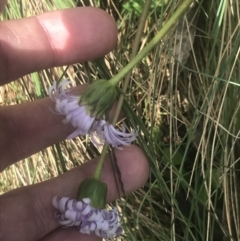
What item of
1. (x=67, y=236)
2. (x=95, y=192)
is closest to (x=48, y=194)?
(x=67, y=236)

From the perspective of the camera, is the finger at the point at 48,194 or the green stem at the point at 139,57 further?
the finger at the point at 48,194

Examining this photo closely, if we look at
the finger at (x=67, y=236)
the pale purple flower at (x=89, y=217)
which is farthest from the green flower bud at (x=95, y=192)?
the finger at (x=67, y=236)

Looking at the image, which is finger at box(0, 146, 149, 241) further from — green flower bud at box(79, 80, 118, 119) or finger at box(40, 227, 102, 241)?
green flower bud at box(79, 80, 118, 119)

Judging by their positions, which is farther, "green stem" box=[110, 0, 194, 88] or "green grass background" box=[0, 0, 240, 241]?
"green grass background" box=[0, 0, 240, 241]

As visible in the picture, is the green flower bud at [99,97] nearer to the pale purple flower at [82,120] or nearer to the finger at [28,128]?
the pale purple flower at [82,120]

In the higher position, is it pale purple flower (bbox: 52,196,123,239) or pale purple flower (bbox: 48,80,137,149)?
pale purple flower (bbox: 48,80,137,149)

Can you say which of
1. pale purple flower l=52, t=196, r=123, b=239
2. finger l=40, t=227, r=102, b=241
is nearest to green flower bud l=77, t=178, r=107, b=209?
pale purple flower l=52, t=196, r=123, b=239

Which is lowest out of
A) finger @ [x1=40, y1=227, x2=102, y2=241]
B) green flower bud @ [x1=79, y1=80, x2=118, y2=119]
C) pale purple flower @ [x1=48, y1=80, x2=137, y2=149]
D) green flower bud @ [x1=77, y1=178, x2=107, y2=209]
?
finger @ [x1=40, y1=227, x2=102, y2=241]

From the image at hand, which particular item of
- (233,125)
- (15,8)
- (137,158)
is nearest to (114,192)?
(137,158)
